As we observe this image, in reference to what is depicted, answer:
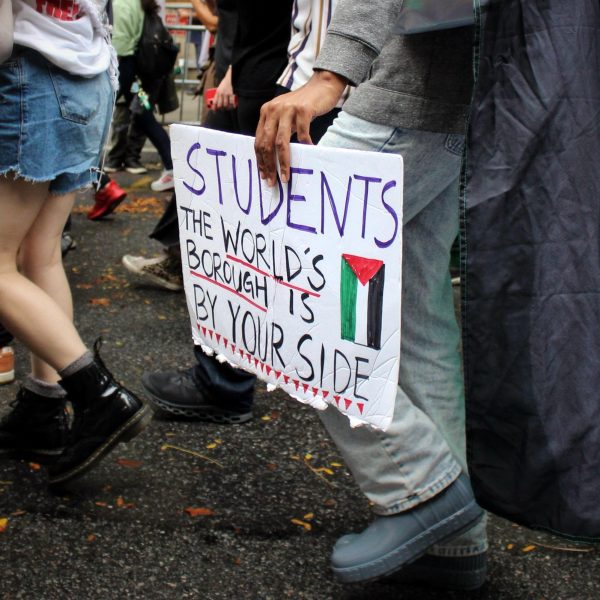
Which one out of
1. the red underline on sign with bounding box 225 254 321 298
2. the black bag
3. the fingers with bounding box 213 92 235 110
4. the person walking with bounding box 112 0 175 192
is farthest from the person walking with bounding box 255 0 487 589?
the black bag

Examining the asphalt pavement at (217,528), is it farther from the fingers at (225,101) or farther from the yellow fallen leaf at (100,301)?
the yellow fallen leaf at (100,301)

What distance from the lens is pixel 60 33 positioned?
2775 mm

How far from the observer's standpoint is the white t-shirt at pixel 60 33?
272cm

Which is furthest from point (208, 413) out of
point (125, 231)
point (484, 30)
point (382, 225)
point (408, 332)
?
point (125, 231)

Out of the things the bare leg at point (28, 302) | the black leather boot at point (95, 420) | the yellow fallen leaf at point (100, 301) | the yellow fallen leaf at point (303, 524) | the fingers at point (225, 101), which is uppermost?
the fingers at point (225, 101)

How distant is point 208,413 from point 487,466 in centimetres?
167

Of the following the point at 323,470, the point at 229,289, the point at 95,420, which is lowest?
the point at 323,470

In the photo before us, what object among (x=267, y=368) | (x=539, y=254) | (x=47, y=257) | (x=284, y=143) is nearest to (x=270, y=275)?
(x=267, y=368)

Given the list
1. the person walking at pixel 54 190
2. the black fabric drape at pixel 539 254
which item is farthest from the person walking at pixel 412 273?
the person walking at pixel 54 190

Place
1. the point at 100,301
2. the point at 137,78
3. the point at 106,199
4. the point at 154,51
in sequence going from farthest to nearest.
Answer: the point at 137,78
the point at 154,51
the point at 106,199
the point at 100,301

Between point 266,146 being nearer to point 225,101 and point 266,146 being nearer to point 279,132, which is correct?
point 279,132

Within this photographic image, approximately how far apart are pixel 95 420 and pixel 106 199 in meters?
3.91

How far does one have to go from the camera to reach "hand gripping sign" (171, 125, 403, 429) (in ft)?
6.87

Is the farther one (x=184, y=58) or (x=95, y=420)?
(x=184, y=58)
